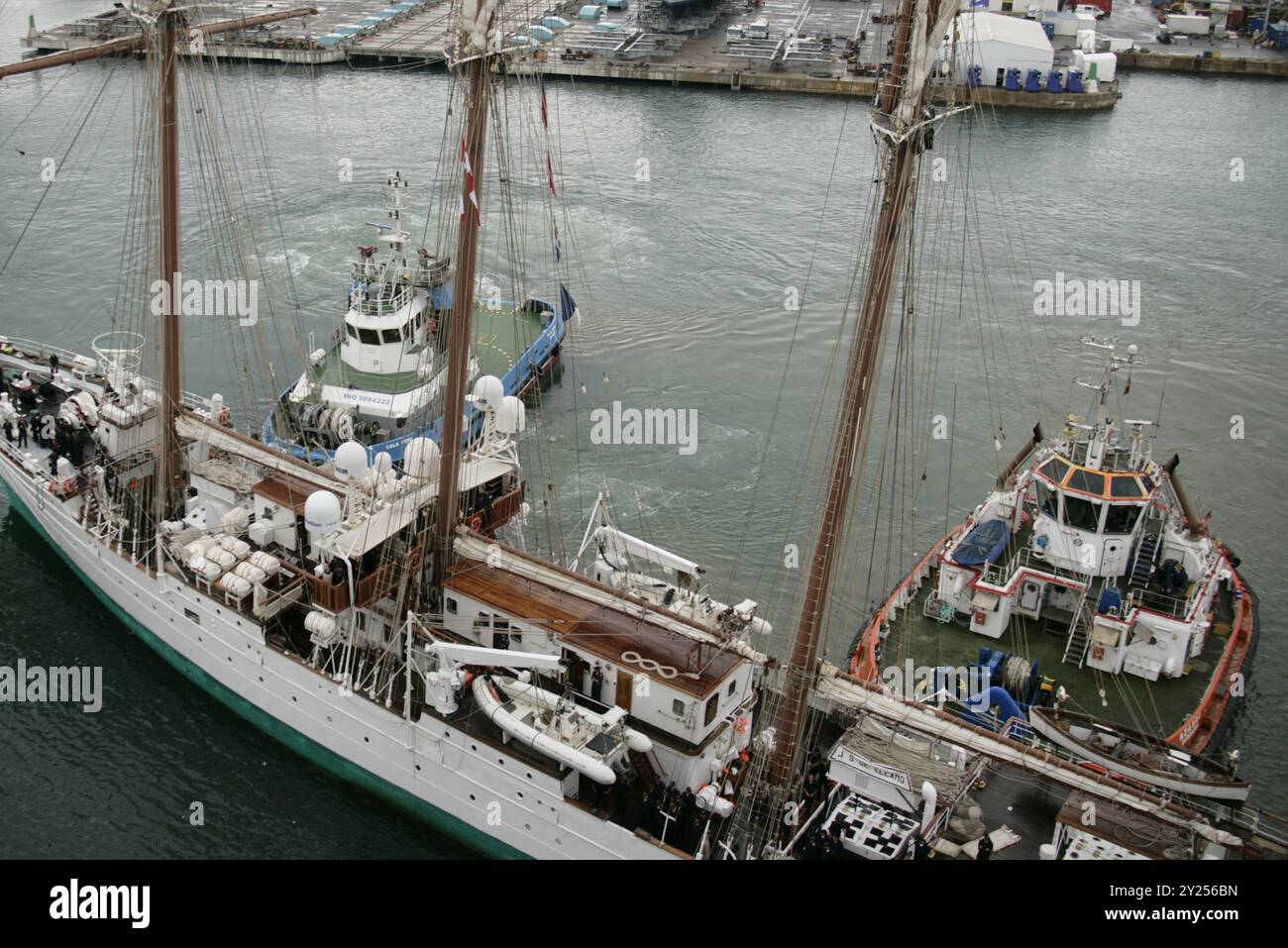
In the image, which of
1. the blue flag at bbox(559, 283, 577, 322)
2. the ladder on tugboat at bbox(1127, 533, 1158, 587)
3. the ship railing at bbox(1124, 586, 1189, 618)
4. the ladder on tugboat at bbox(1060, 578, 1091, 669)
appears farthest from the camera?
the blue flag at bbox(559, 283, 577, 322)

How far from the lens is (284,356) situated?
159 feet

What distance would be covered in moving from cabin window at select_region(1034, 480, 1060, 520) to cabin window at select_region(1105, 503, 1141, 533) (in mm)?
1287

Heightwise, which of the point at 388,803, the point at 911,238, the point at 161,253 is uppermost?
the point at 911,238

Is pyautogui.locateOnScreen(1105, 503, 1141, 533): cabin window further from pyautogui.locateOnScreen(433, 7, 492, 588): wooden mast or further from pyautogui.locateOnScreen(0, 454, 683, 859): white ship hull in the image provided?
pyautogui.locateOnScreen(433, 7, 492, 588): wooden mast

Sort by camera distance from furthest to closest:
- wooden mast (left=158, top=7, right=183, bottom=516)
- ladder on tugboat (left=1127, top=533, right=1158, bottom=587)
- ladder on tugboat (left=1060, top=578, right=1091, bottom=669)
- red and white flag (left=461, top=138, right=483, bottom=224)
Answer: ladder on tugboat (left=1127, top=533, right=1158, bottom=587) → ladder on tugboat (left=1060, top=578, right=1091, bottom=669) → wooden mast (left=158, top=7, right=183, bottom=516) → red and white flag (left=461, top=138, right=483, bottom=224)

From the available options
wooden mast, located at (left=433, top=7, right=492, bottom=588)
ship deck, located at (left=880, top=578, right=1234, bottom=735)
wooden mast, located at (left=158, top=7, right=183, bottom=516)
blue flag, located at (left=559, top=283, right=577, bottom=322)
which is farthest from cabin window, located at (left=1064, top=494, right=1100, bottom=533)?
wooden mast, located at (left=158, top=7, right=183, bottom=516)

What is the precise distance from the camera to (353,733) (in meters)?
28.7

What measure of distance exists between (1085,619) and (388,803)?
18461 mm

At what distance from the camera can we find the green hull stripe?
27.8 meters

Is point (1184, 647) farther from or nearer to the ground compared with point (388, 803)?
farther from the ground

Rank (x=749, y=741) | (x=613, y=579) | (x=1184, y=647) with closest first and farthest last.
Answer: (x=749, y=741)
(x=613, y=579)
(x=1184, y=647)

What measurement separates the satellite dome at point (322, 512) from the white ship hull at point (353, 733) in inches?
123

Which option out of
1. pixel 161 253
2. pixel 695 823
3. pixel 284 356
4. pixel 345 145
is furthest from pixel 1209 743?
pixel 345 145

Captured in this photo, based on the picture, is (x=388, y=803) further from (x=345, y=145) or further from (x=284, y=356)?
(x=345, y=145)
